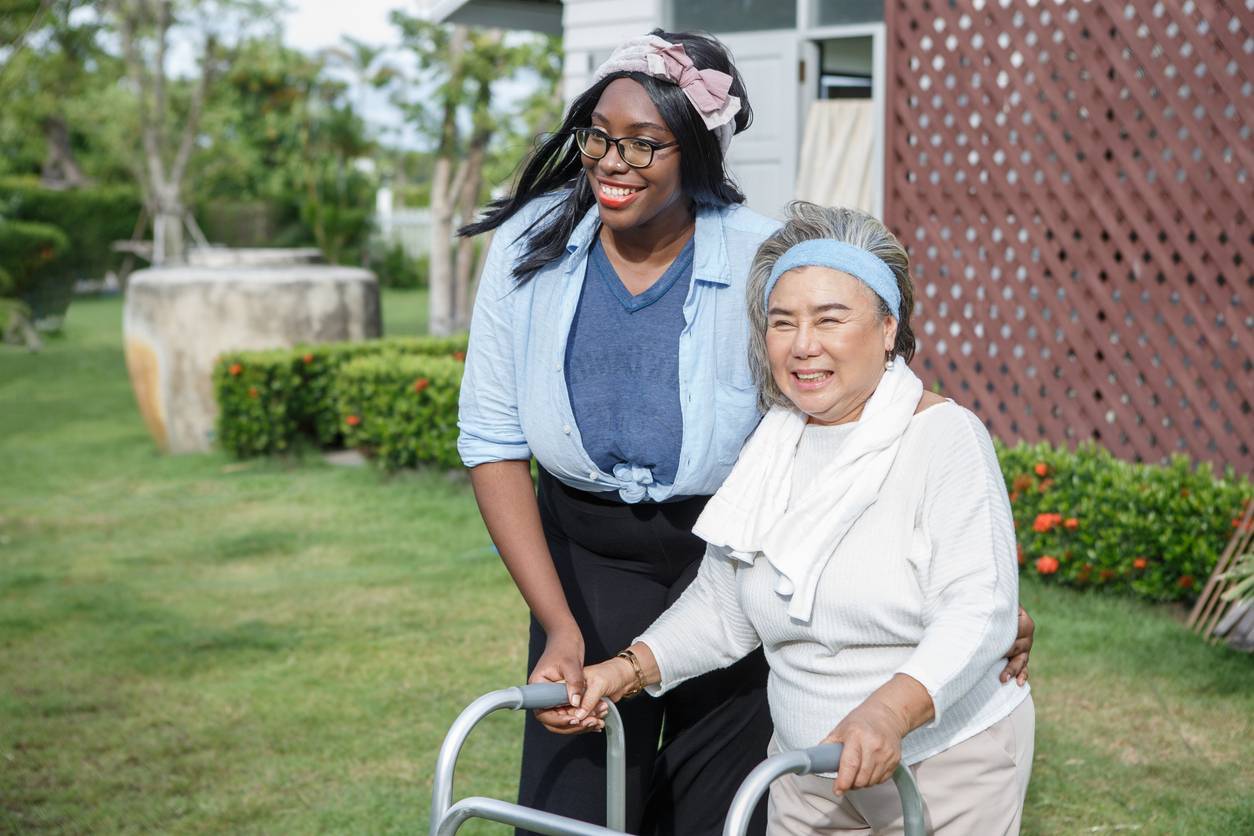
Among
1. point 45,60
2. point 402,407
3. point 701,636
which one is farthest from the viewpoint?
point 45,60

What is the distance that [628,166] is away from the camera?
7.72 ft

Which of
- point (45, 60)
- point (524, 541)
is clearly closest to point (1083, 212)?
point (524, 541)

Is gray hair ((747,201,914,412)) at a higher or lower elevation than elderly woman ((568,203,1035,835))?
higher

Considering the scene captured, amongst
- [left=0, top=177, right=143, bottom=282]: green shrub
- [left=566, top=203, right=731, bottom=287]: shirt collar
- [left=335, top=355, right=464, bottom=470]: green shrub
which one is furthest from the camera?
[left=0, top=177, right=143, bottom=282]: green shrub

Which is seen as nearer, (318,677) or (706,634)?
(706,634)

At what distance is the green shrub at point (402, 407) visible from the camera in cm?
886

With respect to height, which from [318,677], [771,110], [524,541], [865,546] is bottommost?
[318,677]

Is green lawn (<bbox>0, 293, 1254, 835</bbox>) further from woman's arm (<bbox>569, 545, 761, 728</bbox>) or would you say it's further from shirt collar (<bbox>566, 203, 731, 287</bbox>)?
shirt collar (<bbox>566, 203, 731, 287</bbox>)

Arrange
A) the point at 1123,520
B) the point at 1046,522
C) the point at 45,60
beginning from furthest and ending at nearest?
1. the point at 45,60
2. the point at 1046,522
3. the point at 1123,520

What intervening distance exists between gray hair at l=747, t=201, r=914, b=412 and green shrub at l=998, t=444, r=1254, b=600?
3838 millimetres

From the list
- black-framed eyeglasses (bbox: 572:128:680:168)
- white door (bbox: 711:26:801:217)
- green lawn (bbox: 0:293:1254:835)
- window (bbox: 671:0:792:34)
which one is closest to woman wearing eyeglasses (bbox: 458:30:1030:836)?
black-framed eyeglasses (bbox: 572:128:680:168)

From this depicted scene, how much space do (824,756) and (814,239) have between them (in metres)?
0.82

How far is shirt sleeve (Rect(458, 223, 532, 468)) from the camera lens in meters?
2.58

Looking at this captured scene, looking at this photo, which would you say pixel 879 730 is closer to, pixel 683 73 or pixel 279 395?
pixel 683 73
